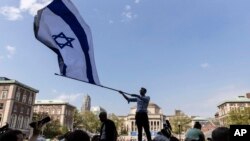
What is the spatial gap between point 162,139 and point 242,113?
65935 millimetres

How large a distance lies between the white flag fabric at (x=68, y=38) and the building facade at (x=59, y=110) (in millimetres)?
109671

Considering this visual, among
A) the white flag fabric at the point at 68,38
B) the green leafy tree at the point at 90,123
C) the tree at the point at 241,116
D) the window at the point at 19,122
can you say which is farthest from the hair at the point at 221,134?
the green leafy tree at the point at 90,123

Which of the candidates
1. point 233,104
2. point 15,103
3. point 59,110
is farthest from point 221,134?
point 233,104

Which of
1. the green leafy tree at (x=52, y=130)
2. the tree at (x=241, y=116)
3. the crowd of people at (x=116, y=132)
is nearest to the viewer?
the crowd of people at (x=116, y=132)

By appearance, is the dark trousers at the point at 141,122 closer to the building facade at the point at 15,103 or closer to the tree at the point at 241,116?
the tree at the point at 241,116

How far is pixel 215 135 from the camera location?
3781 millimetres

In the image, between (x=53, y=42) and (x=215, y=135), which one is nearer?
(x=215, y=135)

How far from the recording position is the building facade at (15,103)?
72938mm

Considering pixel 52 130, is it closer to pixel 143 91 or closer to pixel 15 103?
pixel 15 103

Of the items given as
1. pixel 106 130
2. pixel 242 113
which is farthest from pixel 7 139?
pixel 242 113

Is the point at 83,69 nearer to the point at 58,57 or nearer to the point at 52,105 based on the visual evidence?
the point at 58,57

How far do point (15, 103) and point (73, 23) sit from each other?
7330cm

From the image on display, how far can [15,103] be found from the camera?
75875 millimetres

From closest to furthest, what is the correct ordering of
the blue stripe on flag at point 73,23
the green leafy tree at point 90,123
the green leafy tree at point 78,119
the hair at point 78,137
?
1. the hair at point 78,137
2. the blue stripe on flag at point 73,23
3. the green leafy tree at point 90,123
4. the green leafy tree at point 78,119
